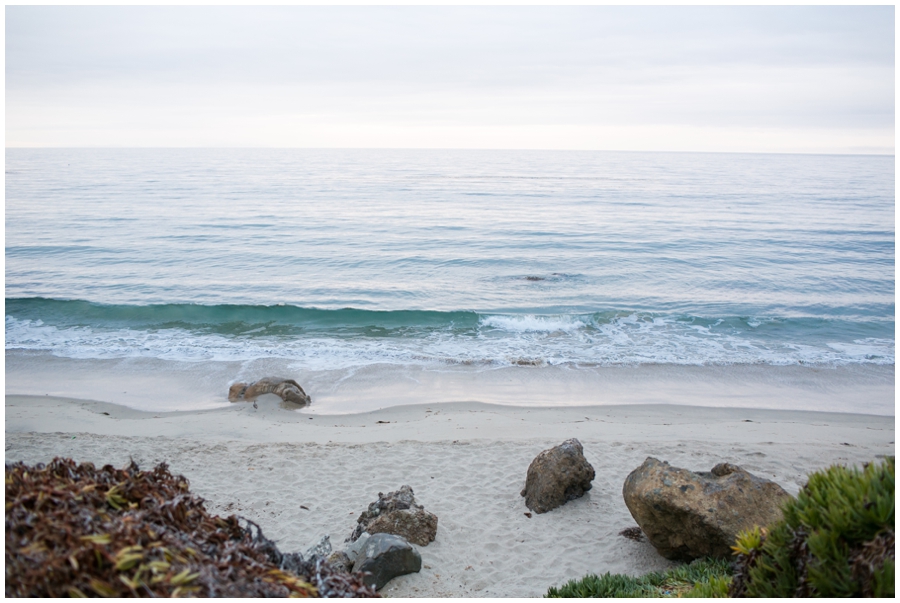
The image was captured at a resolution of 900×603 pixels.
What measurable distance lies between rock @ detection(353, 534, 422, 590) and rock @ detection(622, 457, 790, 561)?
2.50 m

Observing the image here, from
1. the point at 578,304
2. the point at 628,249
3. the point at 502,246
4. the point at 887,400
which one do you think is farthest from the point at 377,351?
the point at 628,249

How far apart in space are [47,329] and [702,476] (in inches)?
774

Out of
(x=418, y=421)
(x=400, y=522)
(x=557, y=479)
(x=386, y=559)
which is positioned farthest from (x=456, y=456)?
(x=386, y=559)

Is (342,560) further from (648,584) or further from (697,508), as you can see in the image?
(697,508)

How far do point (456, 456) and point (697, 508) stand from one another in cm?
424

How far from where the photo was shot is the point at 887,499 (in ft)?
6.98

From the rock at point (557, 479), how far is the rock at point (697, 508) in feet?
4.62

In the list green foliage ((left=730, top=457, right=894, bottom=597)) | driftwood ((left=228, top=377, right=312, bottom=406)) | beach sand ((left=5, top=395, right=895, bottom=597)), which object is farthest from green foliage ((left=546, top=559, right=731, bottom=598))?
driftwood ((left=228, top=377, right=312, bottom=406))

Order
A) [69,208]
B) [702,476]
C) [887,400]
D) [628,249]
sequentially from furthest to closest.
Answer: [69,208] < [628,249] < [887,400] < [702,476]

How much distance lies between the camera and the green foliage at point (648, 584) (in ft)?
15.6

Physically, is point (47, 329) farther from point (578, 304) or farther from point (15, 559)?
point (15, 559)

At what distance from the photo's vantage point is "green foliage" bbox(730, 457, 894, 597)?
212cm

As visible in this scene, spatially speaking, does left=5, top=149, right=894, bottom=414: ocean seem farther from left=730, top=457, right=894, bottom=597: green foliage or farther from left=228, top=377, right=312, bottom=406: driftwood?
left=730, top=457, right=894, bottom=597: green foliage

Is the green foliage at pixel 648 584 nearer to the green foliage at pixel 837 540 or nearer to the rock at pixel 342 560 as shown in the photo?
the rock at pixel 342 560
